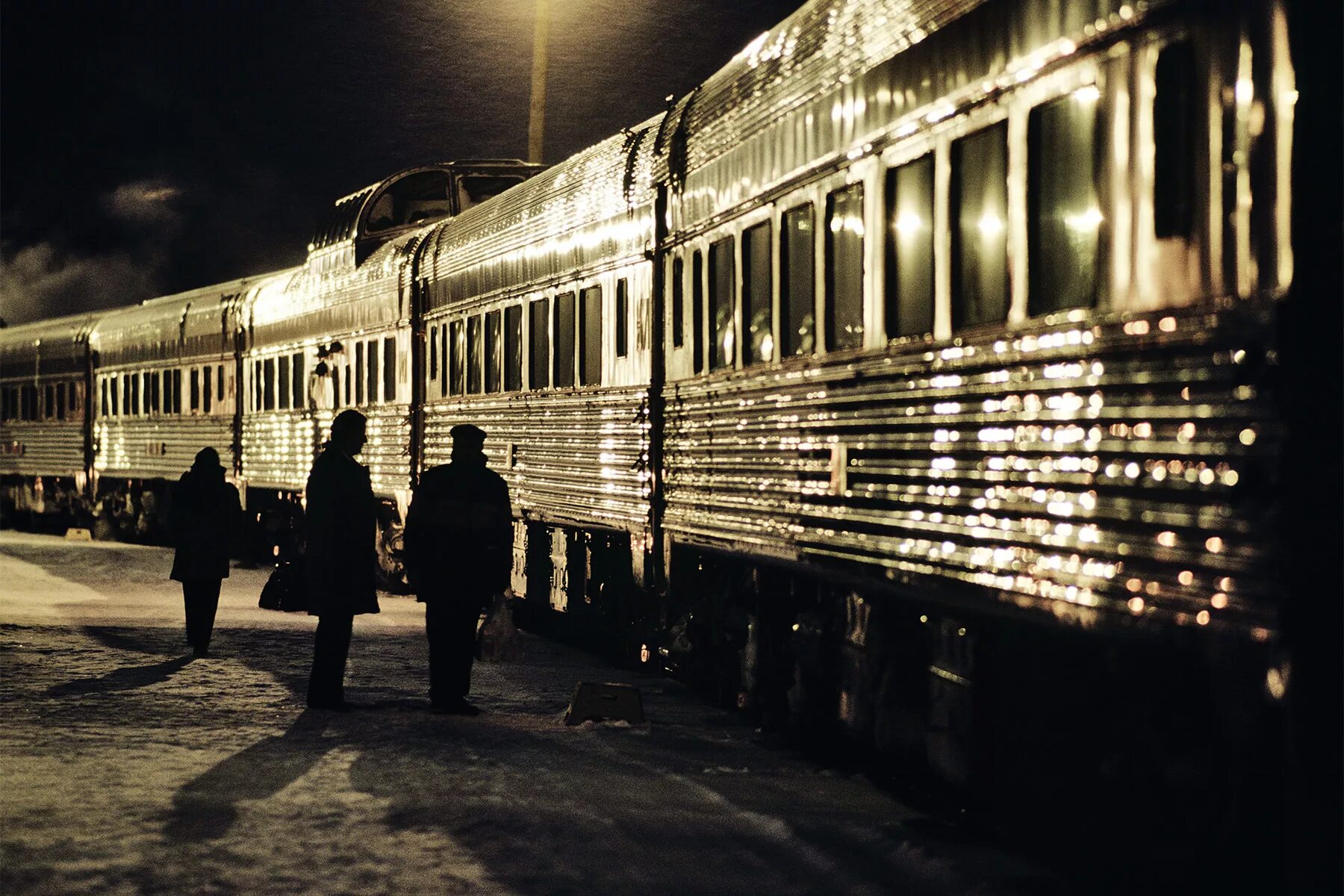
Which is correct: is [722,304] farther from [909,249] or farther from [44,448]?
[44,448]

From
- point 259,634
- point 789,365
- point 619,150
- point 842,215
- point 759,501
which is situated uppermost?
point 619,150

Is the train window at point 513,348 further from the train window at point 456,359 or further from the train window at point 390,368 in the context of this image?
the train window at point 390,368

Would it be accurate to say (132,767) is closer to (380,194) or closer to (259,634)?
(259,634)

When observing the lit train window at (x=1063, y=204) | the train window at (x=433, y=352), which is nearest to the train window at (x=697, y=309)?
the lit train window at (x=1063, y=204)

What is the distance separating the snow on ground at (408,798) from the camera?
646cm

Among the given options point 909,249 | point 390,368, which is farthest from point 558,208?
point 909,249

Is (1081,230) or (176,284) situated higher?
(176,284)

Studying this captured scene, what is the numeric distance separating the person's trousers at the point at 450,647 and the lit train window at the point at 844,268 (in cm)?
274

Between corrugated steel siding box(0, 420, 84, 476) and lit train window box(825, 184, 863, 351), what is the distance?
90.8 ft

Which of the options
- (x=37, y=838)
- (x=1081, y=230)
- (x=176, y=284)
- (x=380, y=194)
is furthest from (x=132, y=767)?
(x=176, y=284)

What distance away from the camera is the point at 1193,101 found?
5578mm

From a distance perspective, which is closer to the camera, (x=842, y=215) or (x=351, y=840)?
(x=351, y=840)

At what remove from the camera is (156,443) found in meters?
30.8

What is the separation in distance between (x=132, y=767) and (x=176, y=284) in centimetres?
6660
